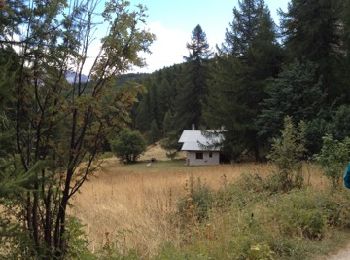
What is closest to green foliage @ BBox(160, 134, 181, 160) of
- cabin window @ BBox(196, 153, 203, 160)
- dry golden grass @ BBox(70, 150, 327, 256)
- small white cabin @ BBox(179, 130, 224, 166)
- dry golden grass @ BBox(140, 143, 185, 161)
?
dry golden grass @ BBox(140, 143, 185, 161)

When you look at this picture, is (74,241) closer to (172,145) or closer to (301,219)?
(301,219)

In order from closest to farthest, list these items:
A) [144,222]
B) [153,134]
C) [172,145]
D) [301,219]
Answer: [301,219] < [144,222] < [172,145] < [153,134]

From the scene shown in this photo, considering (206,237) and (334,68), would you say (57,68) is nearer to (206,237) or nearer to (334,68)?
(206,237)

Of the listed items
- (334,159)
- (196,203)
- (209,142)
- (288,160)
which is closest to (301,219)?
(196,203)

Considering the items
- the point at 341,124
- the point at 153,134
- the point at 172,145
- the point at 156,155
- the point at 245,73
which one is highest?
the point at 245,73

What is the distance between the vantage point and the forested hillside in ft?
114

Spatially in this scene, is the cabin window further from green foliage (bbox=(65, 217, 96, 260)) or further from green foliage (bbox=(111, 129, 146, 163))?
green foliage (bbox=(65, 217, 96, 260))

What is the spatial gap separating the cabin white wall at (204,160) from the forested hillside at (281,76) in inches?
425

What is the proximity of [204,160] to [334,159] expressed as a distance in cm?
5053

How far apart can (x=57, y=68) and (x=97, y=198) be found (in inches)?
353

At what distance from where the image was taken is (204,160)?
6150cm

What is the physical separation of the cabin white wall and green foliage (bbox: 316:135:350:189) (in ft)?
160

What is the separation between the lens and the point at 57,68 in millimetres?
4629

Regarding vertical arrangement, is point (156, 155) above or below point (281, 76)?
below
